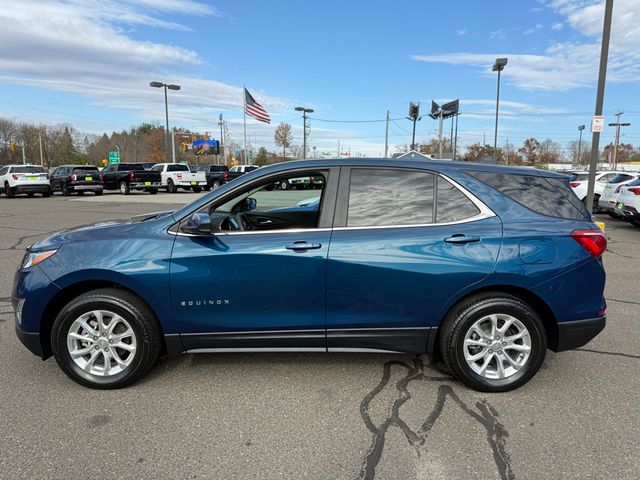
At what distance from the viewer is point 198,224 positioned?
125 inches

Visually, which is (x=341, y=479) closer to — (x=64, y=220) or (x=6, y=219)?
(x=64, y=220)

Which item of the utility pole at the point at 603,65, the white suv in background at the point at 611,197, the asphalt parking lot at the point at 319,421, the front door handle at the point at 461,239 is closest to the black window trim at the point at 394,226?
the front door handle at the point at 461,239

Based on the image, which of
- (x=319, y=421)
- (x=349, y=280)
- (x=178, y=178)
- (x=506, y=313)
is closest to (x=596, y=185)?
(x=506, y=313)

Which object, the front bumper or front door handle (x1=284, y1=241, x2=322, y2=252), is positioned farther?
the front bumper

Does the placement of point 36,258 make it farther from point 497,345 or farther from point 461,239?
point 497,345

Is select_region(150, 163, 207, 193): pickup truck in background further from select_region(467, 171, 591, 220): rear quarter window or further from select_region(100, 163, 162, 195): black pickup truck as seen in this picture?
select_region(467, 171, 591, 220): rear quarter window

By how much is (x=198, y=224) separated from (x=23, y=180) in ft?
83.9

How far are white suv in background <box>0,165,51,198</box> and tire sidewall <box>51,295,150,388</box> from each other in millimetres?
24870

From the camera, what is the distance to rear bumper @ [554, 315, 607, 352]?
335 cm

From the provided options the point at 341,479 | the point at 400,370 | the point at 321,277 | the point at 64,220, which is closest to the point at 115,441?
the point at 341,479

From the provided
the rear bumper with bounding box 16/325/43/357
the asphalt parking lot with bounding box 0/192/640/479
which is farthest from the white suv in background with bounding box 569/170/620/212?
the rear bumper with bounding box 16/325/43/357

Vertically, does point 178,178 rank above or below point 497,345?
above

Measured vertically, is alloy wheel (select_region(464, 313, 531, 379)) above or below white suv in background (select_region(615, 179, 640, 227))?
below

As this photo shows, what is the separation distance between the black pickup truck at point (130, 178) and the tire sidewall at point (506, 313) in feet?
87.8
